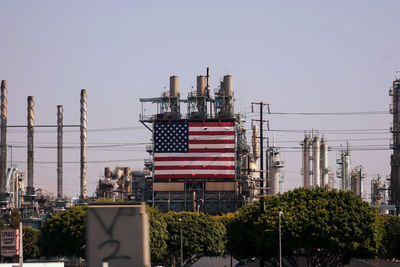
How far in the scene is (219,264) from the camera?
476ft

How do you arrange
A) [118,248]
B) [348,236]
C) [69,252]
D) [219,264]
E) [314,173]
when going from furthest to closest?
[314,173], [219,264], [69,252], [348,236], [118,248]

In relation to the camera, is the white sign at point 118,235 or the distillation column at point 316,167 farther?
the distillation column at point 316,167

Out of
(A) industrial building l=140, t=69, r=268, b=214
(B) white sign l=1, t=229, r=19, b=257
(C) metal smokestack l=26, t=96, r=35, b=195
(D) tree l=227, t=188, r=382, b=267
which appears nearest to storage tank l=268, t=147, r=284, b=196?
(A) industrial building l=140, t=69, r=268, b=214

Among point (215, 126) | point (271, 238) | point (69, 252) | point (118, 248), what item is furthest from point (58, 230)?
point (118, 248)

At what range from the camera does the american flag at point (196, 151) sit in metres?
155

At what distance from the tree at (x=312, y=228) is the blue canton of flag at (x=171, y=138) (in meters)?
68.3

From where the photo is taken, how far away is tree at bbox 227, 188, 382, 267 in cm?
7944

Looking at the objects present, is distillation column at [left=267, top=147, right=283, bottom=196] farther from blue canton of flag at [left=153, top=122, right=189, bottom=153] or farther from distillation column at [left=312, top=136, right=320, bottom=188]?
blue canton of flag at [left=153, top=122, right=189, bottom=153]

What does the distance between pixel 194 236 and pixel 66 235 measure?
23534 mm

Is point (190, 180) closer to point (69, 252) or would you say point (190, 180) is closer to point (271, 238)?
point (69, 252)

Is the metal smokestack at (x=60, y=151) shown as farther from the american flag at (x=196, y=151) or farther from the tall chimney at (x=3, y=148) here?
the american flag at (x=196, y=151)

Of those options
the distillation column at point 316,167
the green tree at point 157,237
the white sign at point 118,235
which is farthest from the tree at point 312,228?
the distillation column at point 316,167

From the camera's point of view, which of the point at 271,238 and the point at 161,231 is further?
the point at 161,231

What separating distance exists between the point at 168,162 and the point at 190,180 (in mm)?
5383
